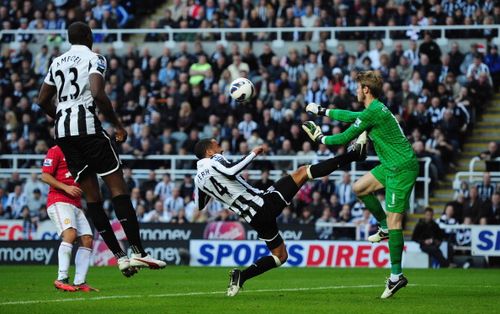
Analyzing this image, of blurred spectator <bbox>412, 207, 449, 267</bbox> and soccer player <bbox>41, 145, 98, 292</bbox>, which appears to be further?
blurred spectator <bbox>412, 207, 449, 267</bbox>

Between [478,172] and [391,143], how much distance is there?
1208cm

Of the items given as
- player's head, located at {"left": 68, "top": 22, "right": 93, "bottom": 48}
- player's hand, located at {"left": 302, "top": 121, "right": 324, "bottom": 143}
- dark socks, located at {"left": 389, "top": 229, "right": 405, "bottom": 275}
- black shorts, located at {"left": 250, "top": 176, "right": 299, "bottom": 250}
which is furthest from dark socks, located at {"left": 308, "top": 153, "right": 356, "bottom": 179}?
player's head, located at {"left": 68, "top": 22, "right": 93, "bottom": 48}

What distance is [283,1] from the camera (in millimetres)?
31406

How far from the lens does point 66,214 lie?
16.0 meters

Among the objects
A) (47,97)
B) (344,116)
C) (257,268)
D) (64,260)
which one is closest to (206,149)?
(257,268)

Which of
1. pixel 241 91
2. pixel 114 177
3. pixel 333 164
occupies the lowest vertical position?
pixel 333 164

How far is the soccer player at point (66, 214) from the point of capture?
15.7m

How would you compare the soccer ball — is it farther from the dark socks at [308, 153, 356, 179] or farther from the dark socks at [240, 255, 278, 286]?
the dark socks at [240, 255, 278, 286]

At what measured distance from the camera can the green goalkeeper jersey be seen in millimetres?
13984

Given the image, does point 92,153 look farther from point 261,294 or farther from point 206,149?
point 261,294

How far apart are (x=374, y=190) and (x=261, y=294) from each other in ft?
6.83

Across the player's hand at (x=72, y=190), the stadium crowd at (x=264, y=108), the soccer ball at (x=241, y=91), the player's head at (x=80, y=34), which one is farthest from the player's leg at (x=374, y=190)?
the stadium crowd at (x=264, y=108)

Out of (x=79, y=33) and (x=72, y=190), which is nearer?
(x=79, y=33)

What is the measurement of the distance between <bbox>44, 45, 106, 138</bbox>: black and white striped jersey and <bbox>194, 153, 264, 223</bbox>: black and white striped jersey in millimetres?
1559
